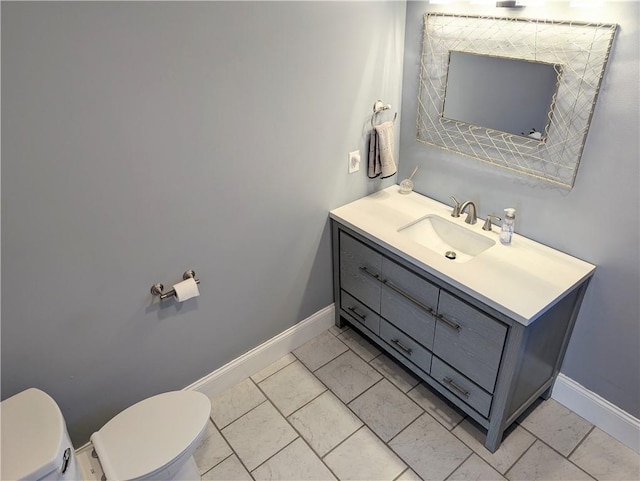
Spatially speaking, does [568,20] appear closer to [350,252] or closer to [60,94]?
[350,252]

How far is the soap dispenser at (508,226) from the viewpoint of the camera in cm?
205

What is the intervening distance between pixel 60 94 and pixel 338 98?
45.9 inches

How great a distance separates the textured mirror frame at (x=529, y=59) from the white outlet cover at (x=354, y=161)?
37 cm

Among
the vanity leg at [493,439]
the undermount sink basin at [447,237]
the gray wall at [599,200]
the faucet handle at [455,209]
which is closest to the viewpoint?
the gray wall at [599,200]

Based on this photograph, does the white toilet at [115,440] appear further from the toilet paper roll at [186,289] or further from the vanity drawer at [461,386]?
the vanity drawer at [461,386]

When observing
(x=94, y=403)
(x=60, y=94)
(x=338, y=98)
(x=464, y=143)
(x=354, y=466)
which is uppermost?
(x=60, y=94)

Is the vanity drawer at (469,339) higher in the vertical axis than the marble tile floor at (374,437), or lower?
higher

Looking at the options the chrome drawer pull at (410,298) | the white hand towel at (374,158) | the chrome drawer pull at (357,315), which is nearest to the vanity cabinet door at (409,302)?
the chrome drawer pull at (410,298)

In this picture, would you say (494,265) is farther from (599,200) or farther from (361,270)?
(361,270)

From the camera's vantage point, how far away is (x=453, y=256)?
7.22 feet

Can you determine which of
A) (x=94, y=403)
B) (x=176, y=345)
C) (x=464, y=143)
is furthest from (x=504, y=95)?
(x=94, y=403)

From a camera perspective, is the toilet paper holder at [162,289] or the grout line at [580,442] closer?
the toilet paper holder at [162,289]

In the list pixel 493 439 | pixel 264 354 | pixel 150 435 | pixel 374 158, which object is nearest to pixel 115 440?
pixel 150 435

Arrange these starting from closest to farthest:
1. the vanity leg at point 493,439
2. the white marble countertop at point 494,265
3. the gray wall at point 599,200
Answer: the gray wall at point 599,200, the white marble countertop at point 494,265, the vanity leg at point 493,439
